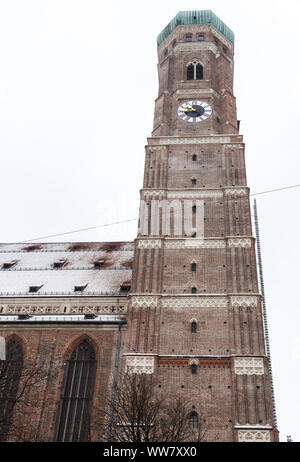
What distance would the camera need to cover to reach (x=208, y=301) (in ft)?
86.6

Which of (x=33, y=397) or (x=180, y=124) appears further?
(x=180, y=124)

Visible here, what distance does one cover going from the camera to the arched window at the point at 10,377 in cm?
2238


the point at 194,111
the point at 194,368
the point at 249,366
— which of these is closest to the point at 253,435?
the point at 249,366

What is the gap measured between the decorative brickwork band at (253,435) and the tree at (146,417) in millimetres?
1636

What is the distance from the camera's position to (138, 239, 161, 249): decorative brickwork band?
28.9 metres

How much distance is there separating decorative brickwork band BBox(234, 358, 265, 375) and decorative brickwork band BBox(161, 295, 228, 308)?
3195 mm

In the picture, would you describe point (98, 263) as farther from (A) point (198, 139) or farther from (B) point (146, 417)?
(B) point (146, 417)

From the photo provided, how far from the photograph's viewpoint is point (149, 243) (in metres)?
29.0

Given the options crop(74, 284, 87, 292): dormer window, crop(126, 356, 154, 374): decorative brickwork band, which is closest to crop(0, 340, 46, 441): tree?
crop(126, 356, 154, 374): decorative brickwork band

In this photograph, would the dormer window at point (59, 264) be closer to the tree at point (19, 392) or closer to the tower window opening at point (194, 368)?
the tree at point (19, 392)
